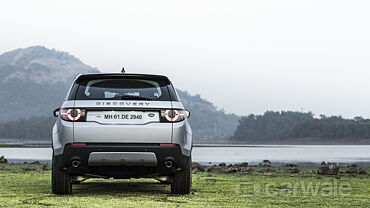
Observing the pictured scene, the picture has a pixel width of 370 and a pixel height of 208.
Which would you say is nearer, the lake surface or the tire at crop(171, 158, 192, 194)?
the tire at crop(171, 158, 192, 194)

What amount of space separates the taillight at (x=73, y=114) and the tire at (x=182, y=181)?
1.74 metres

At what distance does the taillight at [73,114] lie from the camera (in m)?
8.07

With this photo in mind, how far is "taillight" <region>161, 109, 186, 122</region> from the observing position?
26.8ft

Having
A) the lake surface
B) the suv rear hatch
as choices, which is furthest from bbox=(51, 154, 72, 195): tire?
the lake surface

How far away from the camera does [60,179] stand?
8797 millimetres

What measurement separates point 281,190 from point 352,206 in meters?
2.46

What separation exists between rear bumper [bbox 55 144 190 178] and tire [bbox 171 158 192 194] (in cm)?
42

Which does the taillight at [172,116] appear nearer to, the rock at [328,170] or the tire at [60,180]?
the tire at [60,180]

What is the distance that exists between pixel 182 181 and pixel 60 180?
72.1 inches

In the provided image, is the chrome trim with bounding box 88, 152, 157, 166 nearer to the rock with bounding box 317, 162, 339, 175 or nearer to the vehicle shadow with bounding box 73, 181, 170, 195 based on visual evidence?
the vehicle shadow with bounding box 73, 181, 170, 195

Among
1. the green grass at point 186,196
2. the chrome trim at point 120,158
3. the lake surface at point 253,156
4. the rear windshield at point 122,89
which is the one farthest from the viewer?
the lake surface at point 253,156

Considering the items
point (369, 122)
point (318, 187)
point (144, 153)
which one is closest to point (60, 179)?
point (144, 153)

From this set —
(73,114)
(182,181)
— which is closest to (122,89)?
(73,114)

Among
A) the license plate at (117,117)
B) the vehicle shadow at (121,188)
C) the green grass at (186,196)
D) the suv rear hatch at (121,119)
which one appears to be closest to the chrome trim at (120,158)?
the suv rear hatch at (121,119)
